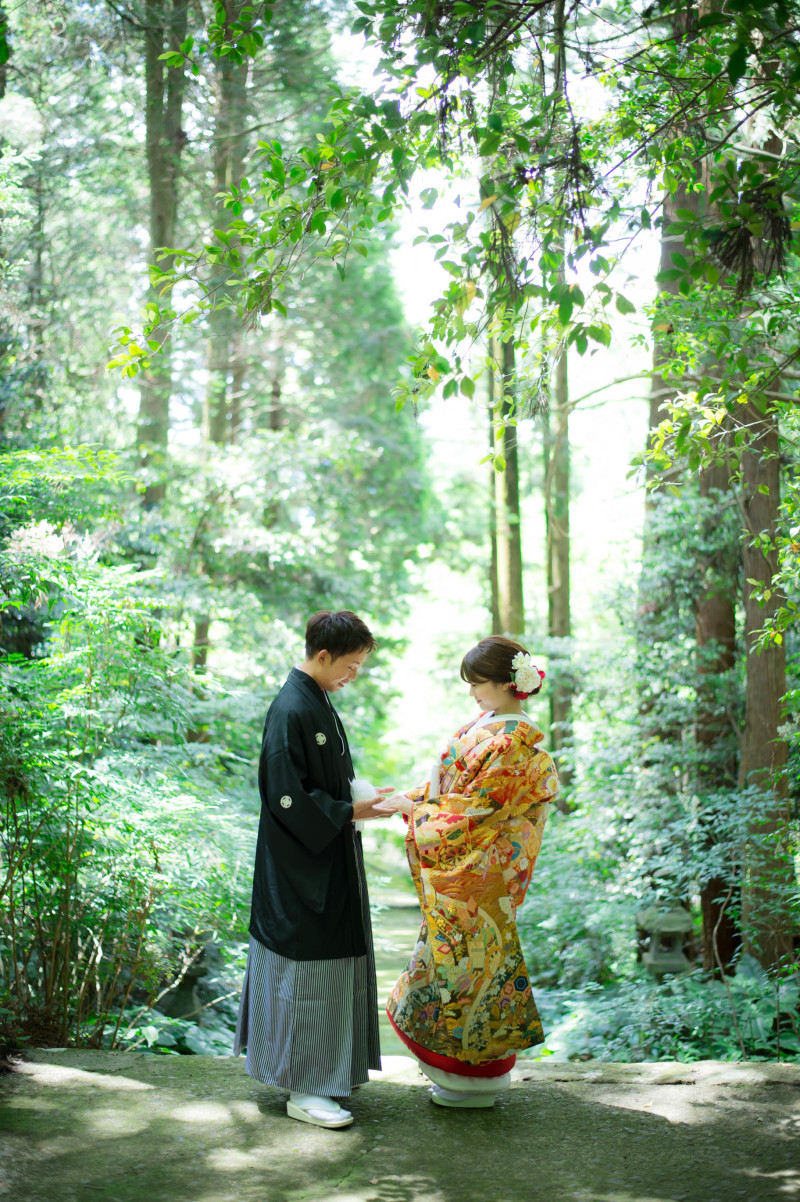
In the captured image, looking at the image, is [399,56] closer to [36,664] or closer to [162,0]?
[36,664]

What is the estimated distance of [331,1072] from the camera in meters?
2.95

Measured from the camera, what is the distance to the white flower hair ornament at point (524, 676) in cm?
307

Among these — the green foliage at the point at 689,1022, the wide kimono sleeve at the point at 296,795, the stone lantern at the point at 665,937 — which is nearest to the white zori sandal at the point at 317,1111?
the wide kimono sleeve at the point at 296,795

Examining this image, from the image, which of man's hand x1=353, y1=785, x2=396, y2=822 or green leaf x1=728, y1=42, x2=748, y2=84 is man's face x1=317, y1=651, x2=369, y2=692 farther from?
green leaf x1=728, y1=42, x2=748, y2=84

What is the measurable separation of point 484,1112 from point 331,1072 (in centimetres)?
53

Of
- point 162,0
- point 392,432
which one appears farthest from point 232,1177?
point 392,432

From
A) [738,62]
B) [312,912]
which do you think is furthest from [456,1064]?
[738,62]

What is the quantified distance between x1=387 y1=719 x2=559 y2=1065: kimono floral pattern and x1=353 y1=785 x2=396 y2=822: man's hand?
94mm

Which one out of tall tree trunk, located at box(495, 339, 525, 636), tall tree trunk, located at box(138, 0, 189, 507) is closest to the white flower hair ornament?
tall tree trunk, located at box(138, 0, 189, 507)

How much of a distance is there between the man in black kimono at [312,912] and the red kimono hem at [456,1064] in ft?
0.44

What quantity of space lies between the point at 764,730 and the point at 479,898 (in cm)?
307

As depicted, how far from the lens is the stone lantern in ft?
19.7

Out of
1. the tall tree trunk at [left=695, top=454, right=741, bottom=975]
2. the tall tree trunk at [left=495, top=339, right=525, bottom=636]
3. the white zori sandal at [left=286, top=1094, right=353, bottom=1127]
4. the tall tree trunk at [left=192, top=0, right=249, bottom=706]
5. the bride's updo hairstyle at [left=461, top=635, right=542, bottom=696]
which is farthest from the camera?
the tall tree trunk at [left=495, top=339, right=525, bottom=636]

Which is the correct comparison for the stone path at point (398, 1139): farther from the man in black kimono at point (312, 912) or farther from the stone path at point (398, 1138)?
the man in black kimono at point (312, 912)
